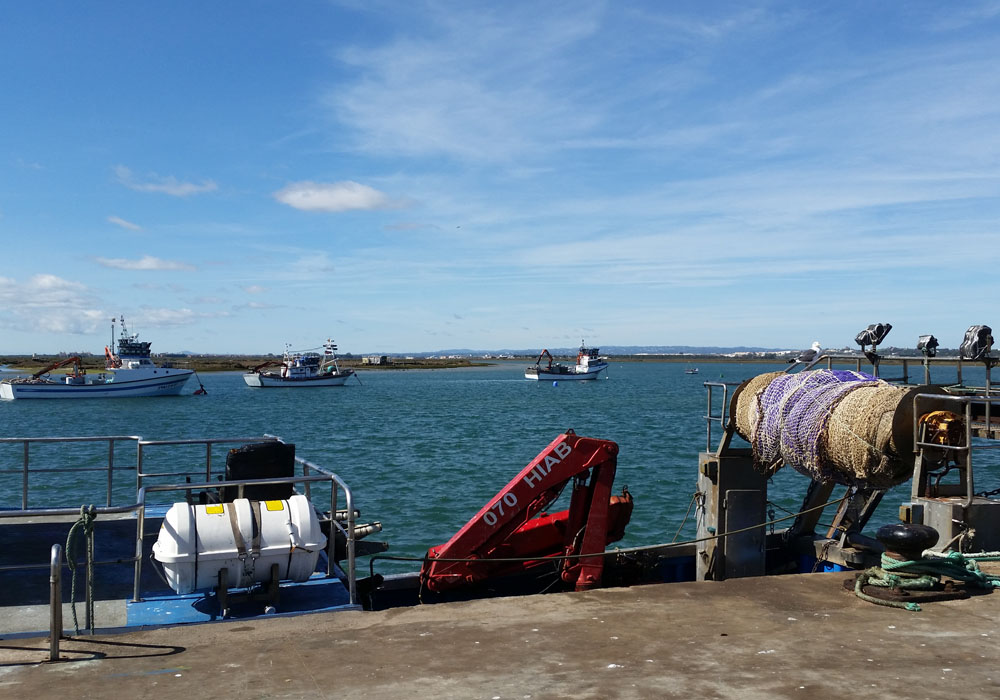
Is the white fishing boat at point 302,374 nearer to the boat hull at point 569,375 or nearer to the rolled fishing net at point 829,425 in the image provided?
the boat hull at point 569,375

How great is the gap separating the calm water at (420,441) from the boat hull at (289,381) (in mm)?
20609

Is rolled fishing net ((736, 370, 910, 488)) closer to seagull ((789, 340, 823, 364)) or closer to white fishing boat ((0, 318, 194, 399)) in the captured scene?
seagull ((789, 340, 823, 364))

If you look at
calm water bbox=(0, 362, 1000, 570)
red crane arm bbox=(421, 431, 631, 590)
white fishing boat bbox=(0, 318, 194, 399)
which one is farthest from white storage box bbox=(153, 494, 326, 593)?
white fishing boat bbox=(0, 318, 194, 399)

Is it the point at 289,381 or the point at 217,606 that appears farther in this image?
the point at 289,381

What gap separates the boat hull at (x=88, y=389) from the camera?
8812 centimetres

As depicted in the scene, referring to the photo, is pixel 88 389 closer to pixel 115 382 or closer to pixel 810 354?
pixel 115 382

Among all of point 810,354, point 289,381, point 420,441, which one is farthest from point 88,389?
point 810,354

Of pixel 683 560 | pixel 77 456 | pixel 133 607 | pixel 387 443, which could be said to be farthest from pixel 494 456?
pixel 133 607

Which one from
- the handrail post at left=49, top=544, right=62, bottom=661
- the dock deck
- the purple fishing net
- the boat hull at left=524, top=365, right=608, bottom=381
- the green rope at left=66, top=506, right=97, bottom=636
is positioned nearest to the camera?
the dock deck

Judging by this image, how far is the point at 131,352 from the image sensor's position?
91.5 meters

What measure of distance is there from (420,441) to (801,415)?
120ft

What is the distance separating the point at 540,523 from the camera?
10.7 m

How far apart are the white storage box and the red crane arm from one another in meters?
2.17

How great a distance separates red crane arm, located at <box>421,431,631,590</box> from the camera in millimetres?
10016
